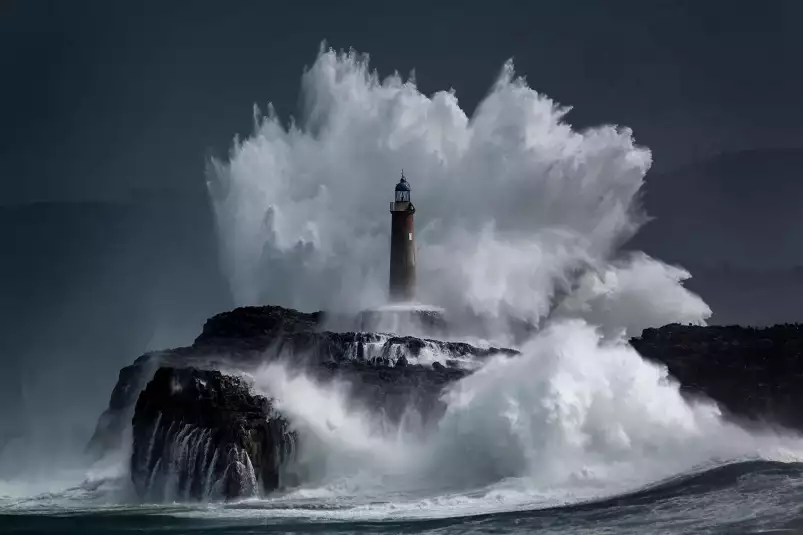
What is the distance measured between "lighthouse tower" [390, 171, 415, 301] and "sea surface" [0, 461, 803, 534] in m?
24.7

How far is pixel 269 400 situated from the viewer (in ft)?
139

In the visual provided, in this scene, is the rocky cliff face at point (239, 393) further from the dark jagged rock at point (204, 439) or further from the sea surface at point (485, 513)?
the sea surface at point (485, 513)

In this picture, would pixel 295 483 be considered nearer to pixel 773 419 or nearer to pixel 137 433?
pixel 137 433

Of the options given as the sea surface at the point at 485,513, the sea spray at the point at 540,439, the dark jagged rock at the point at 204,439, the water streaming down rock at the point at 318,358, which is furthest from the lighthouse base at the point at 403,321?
the sea surface at the point at 485,513

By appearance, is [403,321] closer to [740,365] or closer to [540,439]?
[740,365]

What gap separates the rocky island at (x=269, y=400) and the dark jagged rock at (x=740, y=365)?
57 millimetres

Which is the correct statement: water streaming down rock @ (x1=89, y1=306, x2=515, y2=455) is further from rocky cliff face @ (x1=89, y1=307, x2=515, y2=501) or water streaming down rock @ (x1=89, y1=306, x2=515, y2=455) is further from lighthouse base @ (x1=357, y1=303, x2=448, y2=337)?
lighthouse base @ (x1=357, y1=303, x2=448, y2=337)

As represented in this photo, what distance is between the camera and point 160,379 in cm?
4147

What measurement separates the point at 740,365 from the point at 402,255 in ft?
63.2

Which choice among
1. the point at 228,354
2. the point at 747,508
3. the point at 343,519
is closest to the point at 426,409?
the point at 228,354

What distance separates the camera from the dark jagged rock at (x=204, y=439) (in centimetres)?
3775

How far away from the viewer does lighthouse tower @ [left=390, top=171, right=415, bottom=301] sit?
61250 mm

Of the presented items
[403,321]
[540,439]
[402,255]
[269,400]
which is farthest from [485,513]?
[402,255]

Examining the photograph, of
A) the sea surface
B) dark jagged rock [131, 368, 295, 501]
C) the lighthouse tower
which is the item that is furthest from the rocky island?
the lighthouse tower
